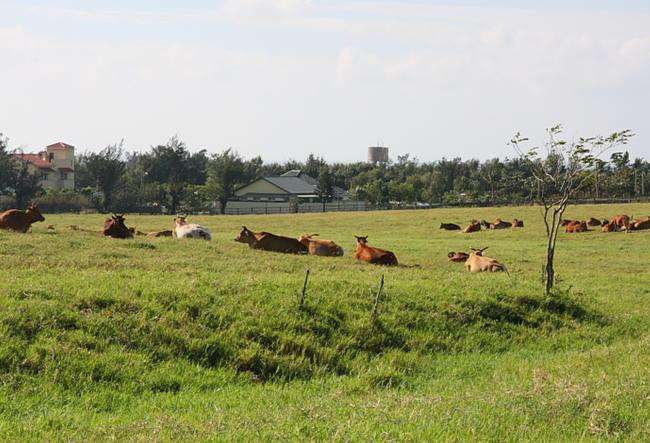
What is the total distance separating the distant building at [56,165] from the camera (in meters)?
103

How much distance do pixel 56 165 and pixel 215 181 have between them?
103 feet

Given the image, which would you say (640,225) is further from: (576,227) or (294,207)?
(294,207)

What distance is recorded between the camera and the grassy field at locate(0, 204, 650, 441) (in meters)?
7.38

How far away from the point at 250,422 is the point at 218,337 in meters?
3.66

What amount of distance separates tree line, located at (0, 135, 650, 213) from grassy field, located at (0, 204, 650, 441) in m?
38.3

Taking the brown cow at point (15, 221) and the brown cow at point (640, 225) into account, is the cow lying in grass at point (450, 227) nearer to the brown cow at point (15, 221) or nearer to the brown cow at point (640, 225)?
the brown cow at point (640, 225)

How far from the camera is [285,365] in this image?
10.7 m

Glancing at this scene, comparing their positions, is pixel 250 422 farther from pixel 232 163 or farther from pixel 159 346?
pixel 232 163

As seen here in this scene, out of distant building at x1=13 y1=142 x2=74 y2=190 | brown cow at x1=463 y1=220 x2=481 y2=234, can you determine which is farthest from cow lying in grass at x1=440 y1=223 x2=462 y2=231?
distant building at x1=13 y1=142 x2=74 y2=190

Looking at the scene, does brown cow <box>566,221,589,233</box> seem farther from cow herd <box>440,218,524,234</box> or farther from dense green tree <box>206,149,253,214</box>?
dense green tree <box>206,149,253,214</box>

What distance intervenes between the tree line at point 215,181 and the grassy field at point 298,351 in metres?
38.3

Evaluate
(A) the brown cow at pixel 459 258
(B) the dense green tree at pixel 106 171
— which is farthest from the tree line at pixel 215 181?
(A) the brown cow at pixel 459 258

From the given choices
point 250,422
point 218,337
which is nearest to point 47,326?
point 218,337

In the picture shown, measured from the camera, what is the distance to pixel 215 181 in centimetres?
9631
